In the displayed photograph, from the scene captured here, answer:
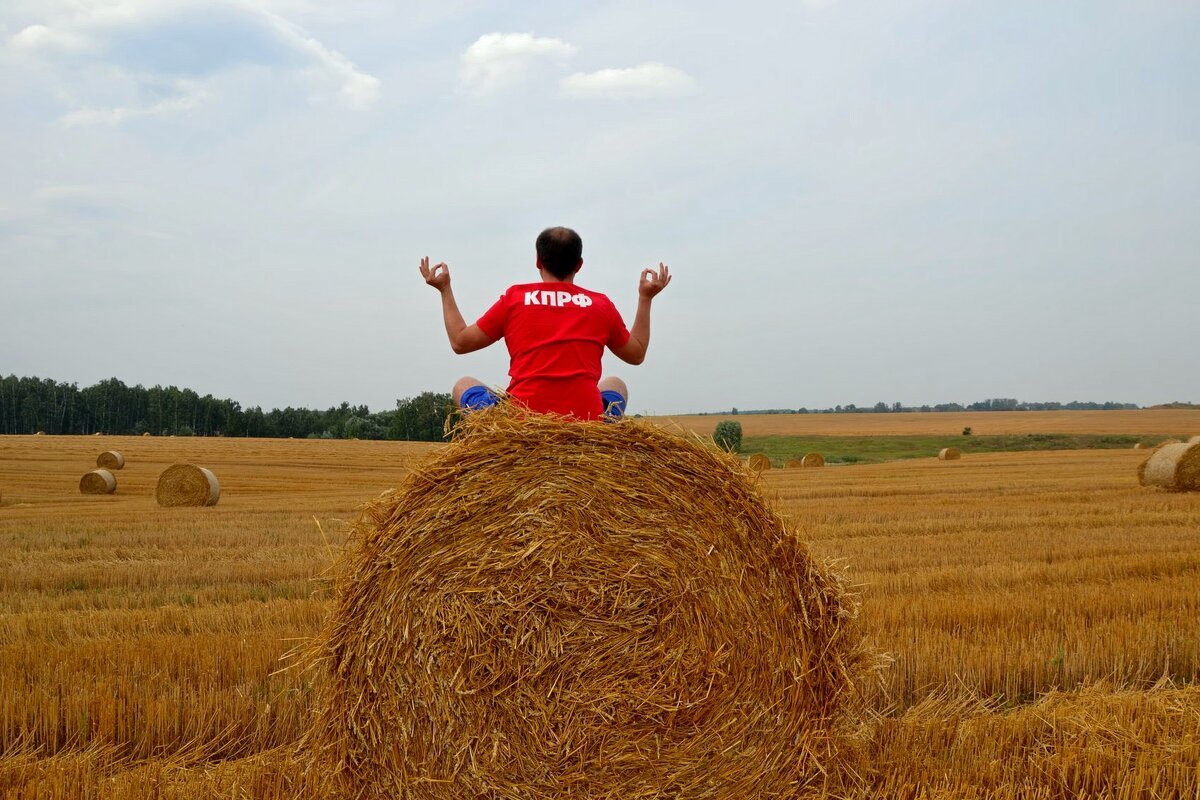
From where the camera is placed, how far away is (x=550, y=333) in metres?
3.81

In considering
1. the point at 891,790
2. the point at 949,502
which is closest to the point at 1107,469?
the point at 949,502

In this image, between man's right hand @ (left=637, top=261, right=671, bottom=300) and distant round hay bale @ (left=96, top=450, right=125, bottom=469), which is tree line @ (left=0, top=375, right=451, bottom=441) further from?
man's right hand @ (left=637, top=261, right=671, bottom=300)

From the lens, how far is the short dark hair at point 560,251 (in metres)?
3.86

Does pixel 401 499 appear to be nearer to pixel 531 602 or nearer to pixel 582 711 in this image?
pixel 531 602

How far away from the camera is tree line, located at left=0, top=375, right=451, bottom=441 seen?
76.4 meters

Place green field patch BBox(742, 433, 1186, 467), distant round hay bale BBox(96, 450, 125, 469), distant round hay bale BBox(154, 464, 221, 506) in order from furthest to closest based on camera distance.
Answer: green field patch BBox(742, 433, 1186, 467) < distant round hay bale BBox(96, 450, 125, 469) < distant round hay bale BBox(154, 464, 221, 506)

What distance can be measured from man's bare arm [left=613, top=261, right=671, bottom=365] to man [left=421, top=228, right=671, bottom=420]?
75mm

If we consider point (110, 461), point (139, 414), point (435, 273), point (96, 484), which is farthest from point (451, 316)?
point (139, 414)

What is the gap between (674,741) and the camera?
3.28 m

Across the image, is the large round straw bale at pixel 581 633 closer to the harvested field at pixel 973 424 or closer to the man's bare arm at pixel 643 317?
the man's bare arm at pixel 643 317

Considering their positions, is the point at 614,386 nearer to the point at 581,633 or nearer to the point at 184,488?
the point at 581,633

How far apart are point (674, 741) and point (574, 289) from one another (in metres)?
1.84

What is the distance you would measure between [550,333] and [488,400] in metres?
0.38

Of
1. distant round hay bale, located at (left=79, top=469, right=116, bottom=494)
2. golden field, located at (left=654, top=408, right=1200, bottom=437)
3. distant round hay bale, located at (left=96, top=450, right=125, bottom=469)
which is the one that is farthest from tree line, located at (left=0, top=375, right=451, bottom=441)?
distant round hay bale, located at (left=79, top=469, right=116, bottom=494)
